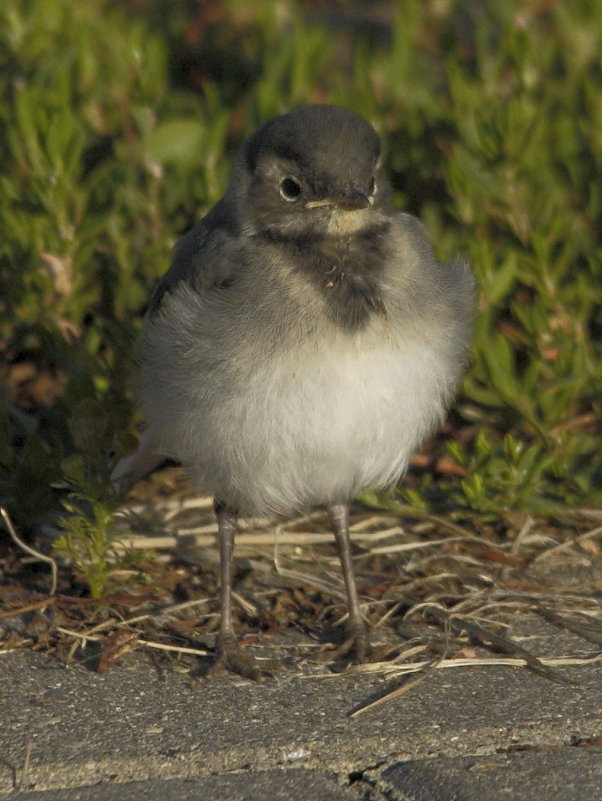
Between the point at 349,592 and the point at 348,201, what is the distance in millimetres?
1437

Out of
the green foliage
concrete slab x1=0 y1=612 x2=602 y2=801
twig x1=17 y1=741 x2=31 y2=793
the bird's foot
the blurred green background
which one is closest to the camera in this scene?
twig x1=17 y1=741 x2=31 y2=793

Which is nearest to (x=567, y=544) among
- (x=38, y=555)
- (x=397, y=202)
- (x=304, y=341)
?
(x=304, y=341)

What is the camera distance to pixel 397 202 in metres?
6.50

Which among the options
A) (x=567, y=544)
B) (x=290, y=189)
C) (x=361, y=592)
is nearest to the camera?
(x=290, y=189)

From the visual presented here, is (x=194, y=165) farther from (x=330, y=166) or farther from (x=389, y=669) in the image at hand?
(x=389, y=669)

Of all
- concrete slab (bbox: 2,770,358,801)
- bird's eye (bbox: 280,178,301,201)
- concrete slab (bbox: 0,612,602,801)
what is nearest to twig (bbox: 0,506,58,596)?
concrete slab (bbox: 0,612,602,801)

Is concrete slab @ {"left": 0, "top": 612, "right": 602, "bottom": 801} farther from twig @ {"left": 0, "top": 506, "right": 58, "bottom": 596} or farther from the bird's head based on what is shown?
the bird's head

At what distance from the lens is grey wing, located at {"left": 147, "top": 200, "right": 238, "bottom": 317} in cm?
453

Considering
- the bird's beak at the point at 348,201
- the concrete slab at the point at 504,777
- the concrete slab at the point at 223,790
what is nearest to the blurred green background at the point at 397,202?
the bird's beak at the point at 348,201

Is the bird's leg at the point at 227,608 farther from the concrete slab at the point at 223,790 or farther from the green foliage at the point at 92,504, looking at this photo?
the concrete slab at the point at 223,790

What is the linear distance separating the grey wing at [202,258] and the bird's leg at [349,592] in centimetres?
103

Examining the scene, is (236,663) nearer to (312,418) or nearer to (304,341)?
(312,418)

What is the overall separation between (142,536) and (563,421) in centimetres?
189

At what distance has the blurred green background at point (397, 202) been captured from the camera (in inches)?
204
